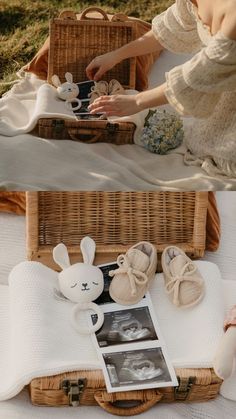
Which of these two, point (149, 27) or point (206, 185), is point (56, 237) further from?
point (149, 27)

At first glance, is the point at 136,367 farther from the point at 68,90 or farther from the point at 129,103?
the point at 68,90

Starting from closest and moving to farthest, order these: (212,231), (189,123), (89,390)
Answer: (89,390)
(189,123)
(212,231)

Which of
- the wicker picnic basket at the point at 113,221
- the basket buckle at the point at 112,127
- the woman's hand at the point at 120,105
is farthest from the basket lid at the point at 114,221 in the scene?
the woman's hand at the point at 120,105

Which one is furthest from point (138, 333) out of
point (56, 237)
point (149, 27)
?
point (149, 27)

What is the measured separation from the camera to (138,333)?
0.96 metres

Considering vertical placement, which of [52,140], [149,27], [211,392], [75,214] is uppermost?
[149,27]

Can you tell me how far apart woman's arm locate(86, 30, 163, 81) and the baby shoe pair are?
0.33 metres

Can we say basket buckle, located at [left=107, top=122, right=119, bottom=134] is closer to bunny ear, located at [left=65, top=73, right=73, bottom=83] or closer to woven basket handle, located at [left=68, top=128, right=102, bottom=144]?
woven basket handle, located at [left=68, top=128, right=102, bottom=144]

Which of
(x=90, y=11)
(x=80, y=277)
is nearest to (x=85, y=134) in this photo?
(x=80, y=277)

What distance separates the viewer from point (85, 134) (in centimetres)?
103

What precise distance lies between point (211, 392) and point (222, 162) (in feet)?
1.03

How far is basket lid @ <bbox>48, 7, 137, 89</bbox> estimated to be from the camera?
118 cm

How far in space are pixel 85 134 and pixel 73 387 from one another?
376 mm

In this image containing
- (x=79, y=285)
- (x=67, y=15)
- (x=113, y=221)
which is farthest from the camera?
(x=67, y=15)
